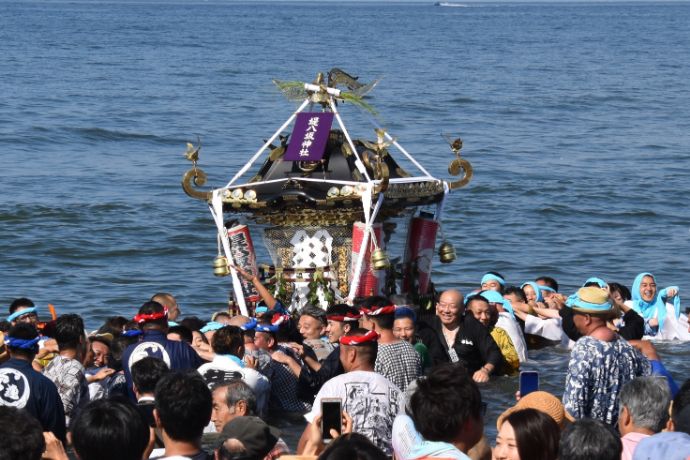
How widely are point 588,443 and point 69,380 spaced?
4053mm

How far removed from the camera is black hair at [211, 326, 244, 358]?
32.4 ft

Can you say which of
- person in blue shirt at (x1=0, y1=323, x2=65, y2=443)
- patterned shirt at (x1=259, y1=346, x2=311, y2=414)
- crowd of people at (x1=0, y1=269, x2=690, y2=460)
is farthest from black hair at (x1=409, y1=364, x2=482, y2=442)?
patterned shirt at (x1=259, y1=346, x2=311, y2=414)

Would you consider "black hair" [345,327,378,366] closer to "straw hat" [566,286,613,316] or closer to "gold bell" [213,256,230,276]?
"straw hat" [566,286,613,316]

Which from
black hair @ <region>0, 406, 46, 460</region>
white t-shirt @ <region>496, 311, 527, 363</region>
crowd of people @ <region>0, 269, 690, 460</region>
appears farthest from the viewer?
white t-shirt @ <region>496, 311, 527, 363</region>

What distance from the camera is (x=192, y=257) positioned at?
2447cm

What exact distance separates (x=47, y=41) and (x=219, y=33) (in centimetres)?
2084

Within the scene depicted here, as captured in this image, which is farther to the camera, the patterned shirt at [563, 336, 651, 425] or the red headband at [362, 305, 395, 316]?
the red headband at [362, 305, 395, 316]

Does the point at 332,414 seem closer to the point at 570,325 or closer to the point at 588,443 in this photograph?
the point at 588,443

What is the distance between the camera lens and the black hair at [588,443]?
6.34 meters

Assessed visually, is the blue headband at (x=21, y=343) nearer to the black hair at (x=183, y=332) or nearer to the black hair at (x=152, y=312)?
the black hair at (x=152, y=312)

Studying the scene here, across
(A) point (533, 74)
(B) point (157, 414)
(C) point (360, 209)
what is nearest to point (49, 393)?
(B) point (157, 414)

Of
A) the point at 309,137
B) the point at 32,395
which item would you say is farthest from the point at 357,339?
the point at 309,137

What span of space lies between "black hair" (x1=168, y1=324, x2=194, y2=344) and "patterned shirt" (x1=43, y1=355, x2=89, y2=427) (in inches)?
58.1

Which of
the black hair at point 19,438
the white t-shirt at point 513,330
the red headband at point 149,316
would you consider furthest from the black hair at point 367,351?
the white t-shirt at point 513,330
